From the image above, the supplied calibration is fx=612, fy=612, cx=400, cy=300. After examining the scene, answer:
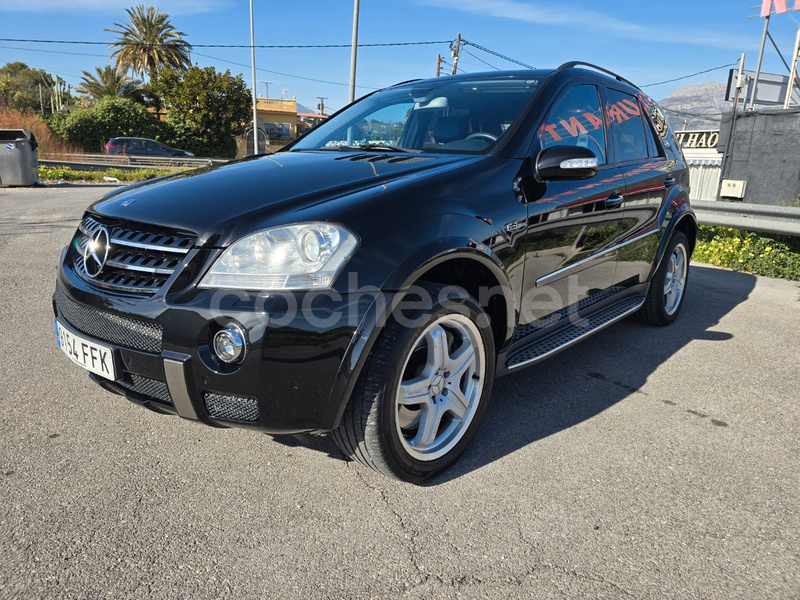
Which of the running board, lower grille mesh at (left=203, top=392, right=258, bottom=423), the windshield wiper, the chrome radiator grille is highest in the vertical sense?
the windshield wiper

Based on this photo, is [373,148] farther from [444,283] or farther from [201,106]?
[201,106]

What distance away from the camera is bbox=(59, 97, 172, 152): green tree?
3200cm

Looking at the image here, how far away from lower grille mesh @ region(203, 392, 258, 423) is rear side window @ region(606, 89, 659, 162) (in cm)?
278

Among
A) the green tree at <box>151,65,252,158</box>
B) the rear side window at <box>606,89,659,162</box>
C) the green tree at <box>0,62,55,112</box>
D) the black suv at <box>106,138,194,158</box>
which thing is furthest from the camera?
the green tree at <box>0,62,55,112</box>

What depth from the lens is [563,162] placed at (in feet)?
9.08

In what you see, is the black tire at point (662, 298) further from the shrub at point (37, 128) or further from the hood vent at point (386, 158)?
the shrub at point (37, 128)

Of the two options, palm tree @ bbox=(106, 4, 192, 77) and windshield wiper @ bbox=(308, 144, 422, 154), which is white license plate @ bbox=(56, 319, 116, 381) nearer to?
windshield wiper @ bbox=(308, 144, 422, 154)

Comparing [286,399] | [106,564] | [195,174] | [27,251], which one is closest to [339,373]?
[286,399]

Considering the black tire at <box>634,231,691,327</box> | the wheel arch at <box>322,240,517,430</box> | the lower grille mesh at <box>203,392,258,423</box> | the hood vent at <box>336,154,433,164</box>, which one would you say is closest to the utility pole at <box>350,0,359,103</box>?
the black tire at <box>634,231,691,327</box>

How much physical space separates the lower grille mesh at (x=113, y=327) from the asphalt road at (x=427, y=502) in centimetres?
58

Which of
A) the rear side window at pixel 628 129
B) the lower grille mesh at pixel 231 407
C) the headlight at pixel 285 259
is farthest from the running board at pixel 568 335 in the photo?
the lower grille mesh at pixel 231 407

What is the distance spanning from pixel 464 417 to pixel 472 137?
142 cm

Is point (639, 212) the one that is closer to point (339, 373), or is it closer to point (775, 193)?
point (339, 373)

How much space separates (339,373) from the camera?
2088mm
